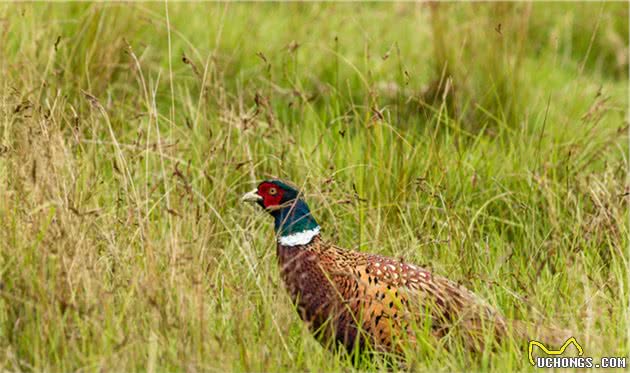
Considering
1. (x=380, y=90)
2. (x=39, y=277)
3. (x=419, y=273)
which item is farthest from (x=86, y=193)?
(x=380, y=90)

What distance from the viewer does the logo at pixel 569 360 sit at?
11.5ft

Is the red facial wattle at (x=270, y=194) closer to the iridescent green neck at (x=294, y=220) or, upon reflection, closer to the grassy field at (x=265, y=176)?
the iridescent green neck at (x=294, y=220)

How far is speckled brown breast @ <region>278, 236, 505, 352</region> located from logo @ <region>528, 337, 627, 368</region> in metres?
0.21

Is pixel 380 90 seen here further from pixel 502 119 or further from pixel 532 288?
pixel 532 288

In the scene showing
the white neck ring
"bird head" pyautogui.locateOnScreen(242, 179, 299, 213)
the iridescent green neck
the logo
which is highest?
"bird head" pyautogui.locateOnScreen(242, 179, 299, 213)

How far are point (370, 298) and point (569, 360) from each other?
29.8 inches

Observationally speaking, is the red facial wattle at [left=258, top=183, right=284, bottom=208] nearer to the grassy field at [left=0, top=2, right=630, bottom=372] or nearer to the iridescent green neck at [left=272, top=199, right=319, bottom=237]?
the iridescent green neck at [left=272, top=199, right=319, bottom=237]

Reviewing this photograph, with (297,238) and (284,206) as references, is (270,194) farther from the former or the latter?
(297,238)

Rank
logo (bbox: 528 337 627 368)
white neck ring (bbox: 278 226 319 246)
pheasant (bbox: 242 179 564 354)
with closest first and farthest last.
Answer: logo (bbox: 528 337 627 368)
pheasant (bbox: 242 179 564 354)
white neck ring (bbox: 278 226 319 246)

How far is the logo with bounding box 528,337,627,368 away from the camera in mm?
3516

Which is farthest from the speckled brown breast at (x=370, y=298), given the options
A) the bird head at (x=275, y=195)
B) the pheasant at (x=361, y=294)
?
the bird head at (x=275, y=195)

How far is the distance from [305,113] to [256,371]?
2627 mm

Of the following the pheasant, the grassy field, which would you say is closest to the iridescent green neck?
the pheasant

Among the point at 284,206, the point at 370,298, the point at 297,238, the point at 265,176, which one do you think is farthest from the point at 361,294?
the point at 265,176
